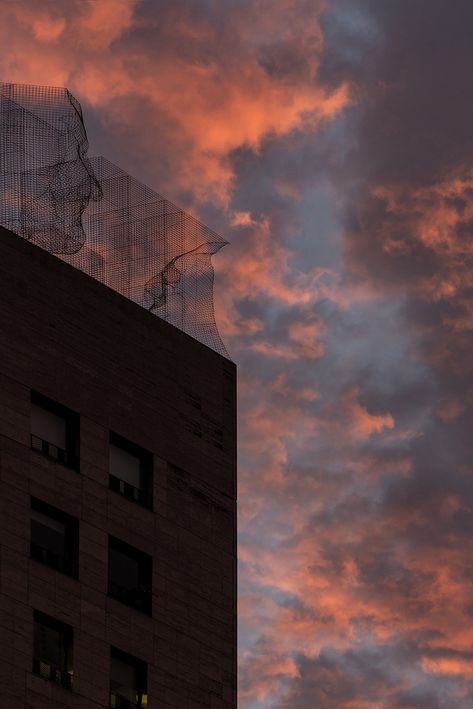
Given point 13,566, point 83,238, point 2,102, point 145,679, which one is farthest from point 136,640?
point 2,102

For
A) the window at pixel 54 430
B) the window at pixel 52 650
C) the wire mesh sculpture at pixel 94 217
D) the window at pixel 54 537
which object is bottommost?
the window at pixel 52 650

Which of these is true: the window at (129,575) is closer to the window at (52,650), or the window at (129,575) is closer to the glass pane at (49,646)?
the window at (52,650)

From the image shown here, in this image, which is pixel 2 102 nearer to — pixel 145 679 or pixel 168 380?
pixel 168 380

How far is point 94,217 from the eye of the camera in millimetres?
72438

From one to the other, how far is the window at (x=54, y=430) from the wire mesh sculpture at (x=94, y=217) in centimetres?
685

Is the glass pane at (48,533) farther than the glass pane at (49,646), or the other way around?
the glass pane at (48,533)

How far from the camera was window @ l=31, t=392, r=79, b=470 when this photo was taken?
64.0m

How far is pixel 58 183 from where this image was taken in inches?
2778

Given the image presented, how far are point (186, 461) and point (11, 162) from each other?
12.1 m

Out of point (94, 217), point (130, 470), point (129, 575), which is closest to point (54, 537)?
point (129, 575)

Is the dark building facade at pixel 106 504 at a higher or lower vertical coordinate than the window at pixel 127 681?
higher

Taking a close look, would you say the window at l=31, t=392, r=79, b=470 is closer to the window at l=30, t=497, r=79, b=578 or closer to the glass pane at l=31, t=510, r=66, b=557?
the window at l=30, t=497, r=79, b=578

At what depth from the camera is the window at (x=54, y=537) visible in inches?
2461

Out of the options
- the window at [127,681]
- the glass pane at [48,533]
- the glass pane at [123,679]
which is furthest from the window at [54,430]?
the glass pane at [123,679]
